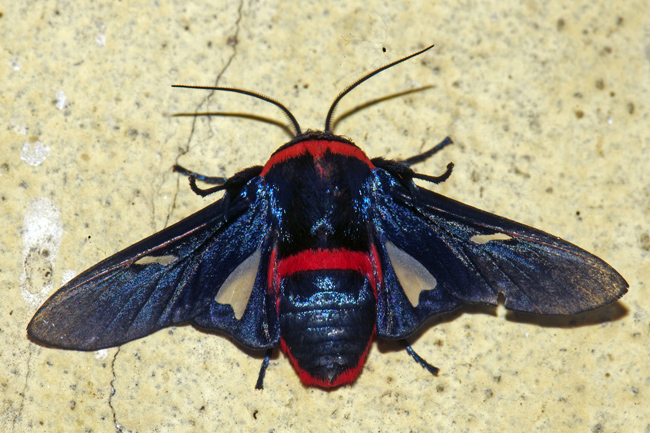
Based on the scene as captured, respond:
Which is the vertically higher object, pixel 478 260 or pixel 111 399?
pixel 478 260

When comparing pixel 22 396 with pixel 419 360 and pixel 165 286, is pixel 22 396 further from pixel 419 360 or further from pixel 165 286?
pixel 419 360

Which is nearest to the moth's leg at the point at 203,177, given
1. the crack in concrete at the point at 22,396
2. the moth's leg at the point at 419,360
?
the crack in concrete at the point at 22,396

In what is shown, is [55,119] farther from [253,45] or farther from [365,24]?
[365,24]

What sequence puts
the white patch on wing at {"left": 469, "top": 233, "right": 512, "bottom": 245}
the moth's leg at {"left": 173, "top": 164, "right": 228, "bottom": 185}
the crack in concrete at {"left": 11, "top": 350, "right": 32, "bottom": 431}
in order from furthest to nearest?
the moth's leg at {"left": 173, "top": 164, "right": 228, "bottom": 185} → the crack in concrete at {"left": 11, "top": 350, "right": 32, "bottom": 431} → the white patch on wing at {"left": 469, "top": 233, "right": 512, "bottom": 245}

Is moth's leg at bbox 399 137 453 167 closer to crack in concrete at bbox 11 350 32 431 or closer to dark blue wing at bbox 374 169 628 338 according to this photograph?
dark blue wing at bbox 374 169 628 338

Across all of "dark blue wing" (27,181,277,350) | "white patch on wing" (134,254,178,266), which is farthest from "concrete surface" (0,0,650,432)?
"white patch on wing" (134,254,178,266)

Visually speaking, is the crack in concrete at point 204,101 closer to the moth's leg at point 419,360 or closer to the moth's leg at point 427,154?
the moth's leg at point 427,154

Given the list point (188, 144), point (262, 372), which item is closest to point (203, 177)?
point (188, 144)
